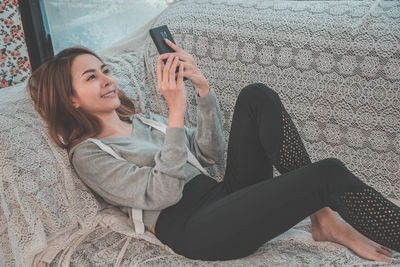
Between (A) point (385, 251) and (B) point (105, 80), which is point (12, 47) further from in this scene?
→ (A) point (385, 251)

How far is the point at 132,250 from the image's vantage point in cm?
122

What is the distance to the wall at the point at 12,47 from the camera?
2.01 metres

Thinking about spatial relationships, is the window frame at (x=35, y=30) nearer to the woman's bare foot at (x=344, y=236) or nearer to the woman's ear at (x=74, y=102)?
the woman's ear at (x=74, y=102)

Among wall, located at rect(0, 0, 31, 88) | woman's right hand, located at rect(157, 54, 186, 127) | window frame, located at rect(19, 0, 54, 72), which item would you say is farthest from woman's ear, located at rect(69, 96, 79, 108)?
window frame, located at rect(19, 0, 54, 72)

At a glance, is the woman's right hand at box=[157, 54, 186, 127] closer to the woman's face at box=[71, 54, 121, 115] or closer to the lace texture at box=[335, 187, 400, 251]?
the woman's face at box=[71, 54, 121, 115]

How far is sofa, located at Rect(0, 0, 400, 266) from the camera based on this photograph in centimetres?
117

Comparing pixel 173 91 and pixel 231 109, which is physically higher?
pixel 173 91

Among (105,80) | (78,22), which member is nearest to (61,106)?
(105,80)

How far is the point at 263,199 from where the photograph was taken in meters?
1.11

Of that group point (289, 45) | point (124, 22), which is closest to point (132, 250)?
point (289, 45)

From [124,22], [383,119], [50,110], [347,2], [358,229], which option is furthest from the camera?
[124,22]

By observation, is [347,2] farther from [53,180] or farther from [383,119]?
[53,180]

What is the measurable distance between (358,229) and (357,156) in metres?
0.45

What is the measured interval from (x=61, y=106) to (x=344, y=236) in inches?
34.2
